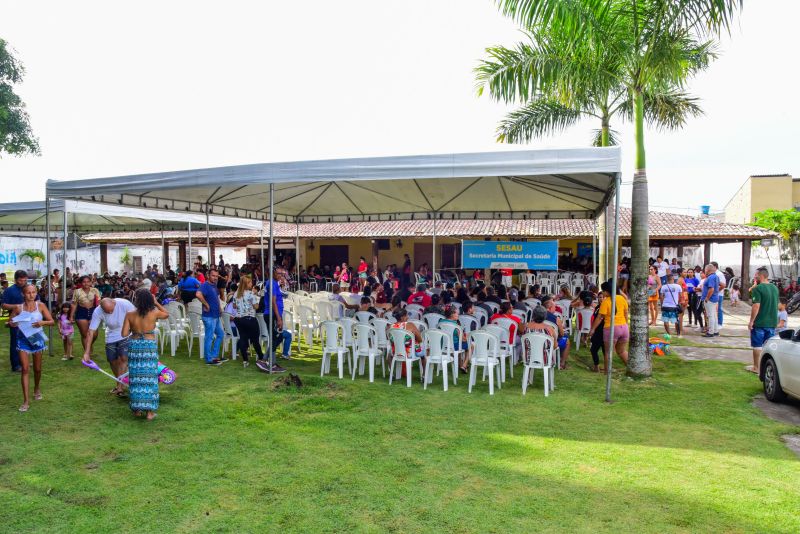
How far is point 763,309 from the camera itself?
23.7 feet

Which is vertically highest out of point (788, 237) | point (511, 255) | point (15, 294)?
point (788, 237)

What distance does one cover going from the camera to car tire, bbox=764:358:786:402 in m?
6.24

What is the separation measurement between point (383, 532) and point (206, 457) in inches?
77.6

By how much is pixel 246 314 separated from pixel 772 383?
22.9 ft

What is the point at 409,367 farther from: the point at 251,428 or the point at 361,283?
the point at 361,283

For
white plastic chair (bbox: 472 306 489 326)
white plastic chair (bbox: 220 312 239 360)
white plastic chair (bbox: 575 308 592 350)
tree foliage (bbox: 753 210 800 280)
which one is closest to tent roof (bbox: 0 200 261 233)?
white plastic chair (bbox: 220 312 239 360)

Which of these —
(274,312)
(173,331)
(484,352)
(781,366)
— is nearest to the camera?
(781,366)

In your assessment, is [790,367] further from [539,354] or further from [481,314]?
[481,314]

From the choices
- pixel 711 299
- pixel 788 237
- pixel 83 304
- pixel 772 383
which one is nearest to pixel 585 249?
pixel 788 237

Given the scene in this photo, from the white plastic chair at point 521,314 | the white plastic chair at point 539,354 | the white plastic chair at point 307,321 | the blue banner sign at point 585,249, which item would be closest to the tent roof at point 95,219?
the white plastic chair at point 307,321

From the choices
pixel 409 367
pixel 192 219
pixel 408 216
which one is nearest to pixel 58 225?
pixel 192 219

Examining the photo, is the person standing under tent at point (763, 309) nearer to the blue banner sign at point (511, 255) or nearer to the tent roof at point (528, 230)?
the blue banner sign at point (511, 255)

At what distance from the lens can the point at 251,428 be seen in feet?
17.4

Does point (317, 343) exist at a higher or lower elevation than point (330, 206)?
lower
